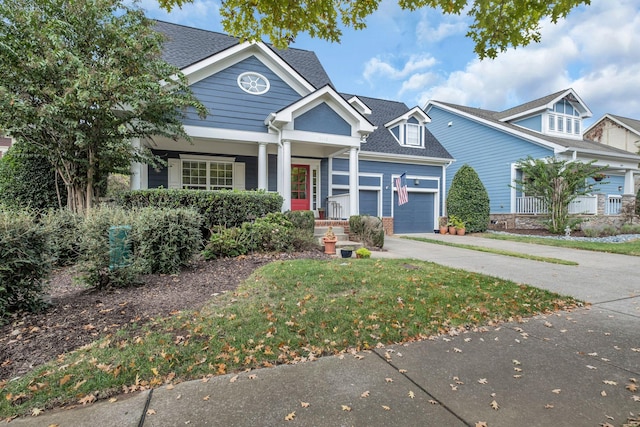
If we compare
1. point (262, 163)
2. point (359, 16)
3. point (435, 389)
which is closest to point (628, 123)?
point (262, 163)

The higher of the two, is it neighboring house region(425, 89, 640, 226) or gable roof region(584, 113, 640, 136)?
gable roof region(584, 113, 640, 136)

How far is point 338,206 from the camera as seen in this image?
12148mm

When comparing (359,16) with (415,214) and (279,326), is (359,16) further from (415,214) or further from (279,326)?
(415,214)

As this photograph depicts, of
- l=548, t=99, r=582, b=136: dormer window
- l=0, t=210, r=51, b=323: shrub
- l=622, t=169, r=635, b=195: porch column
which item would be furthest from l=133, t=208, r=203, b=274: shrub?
l=622, t=169, r=635, b=195: porch column

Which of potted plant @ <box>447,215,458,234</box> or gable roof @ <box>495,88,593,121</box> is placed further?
gable roof @ <box>495,88,593,121</box>

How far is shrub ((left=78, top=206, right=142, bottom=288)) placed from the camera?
4.46 m

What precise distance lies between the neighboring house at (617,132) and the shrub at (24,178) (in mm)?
31770

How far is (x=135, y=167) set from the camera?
908 centimetres

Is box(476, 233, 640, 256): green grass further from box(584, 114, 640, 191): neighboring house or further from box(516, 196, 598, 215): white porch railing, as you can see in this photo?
box(584, 114, 640, 191): neighboring house

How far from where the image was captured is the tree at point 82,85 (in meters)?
6.91

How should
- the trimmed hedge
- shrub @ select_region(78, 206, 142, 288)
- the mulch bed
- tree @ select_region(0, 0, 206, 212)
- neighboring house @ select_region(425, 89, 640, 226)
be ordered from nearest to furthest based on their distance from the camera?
1. the mulch bed
2. shrub @ select_region(78, 206, 142, 288)
3. tree @ select_region(0, 0, 206, 212)
4. the trimmed hedge
5. neighboring house @ select_region(425, 89, 640, 226)

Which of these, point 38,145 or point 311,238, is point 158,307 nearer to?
point 311,238

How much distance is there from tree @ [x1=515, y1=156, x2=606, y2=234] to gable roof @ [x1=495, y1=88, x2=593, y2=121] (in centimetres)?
505

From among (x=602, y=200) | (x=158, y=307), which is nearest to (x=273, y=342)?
(x=158, y=307)
